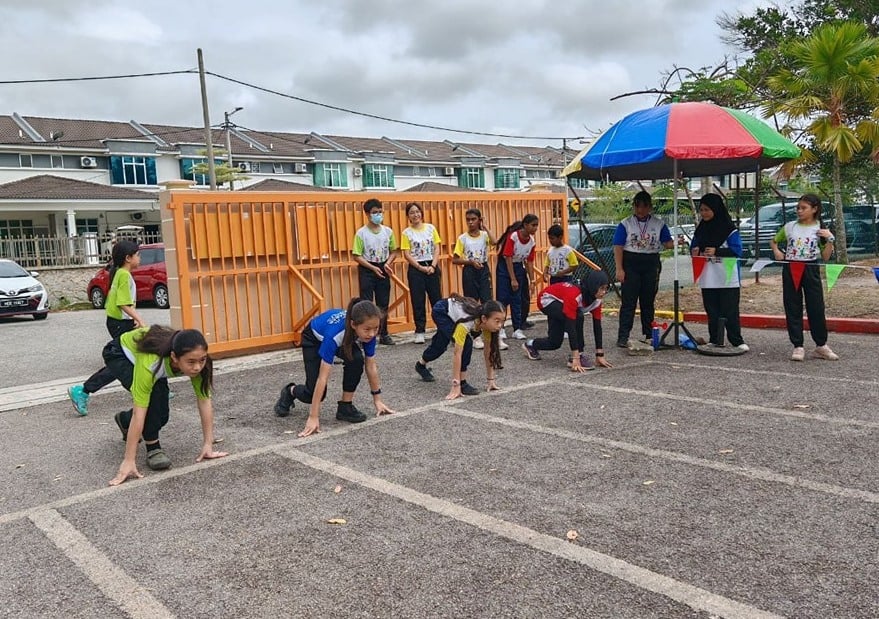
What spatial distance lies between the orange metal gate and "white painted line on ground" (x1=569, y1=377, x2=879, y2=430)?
13.2ft

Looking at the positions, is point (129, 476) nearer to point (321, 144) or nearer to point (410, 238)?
point (410, 238)

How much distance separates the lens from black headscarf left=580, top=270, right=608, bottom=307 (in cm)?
755

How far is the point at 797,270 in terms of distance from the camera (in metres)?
7.66

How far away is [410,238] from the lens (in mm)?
9453

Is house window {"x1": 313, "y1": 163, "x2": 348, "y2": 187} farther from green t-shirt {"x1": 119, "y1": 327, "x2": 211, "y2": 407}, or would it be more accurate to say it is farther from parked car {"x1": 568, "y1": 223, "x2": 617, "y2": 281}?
green t-shirt {"x1": 119, "y1": 327, "x2": 211, "y2": 407}

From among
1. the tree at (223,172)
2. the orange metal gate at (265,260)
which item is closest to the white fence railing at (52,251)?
the tree at (223,172)

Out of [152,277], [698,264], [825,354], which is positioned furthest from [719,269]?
[152,277]

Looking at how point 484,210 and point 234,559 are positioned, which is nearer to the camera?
point 234,559

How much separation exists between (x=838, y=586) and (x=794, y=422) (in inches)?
104

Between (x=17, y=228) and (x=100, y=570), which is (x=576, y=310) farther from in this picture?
(x=17, y=228)

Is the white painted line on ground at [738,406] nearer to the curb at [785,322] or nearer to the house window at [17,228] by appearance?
the curb at [785,322]

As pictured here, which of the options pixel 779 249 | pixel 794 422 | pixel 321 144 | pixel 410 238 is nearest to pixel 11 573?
pixel 794 422

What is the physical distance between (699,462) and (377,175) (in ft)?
181

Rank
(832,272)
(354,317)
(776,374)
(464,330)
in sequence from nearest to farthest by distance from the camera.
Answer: (354,317)
(464,330)
(776,374)
(832,272)
